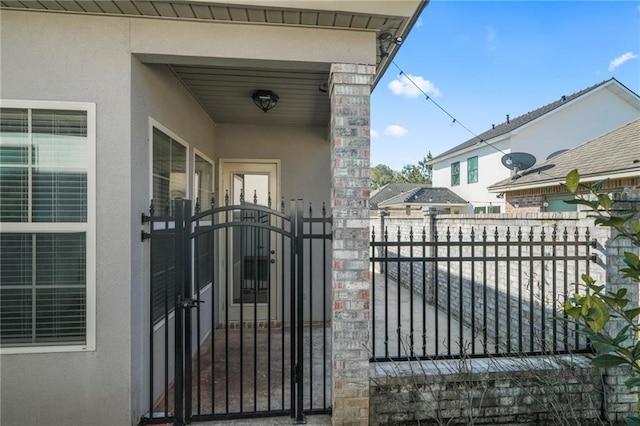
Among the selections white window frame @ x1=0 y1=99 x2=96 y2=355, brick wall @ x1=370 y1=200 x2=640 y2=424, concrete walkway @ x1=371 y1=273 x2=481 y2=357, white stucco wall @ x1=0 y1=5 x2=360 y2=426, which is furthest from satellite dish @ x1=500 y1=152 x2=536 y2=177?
white window frame @ x1=0 y1=99 x2=96 y2=355

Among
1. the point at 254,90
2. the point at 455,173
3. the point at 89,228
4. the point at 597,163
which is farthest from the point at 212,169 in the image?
the point at 455,173

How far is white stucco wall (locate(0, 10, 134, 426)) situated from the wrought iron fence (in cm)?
201

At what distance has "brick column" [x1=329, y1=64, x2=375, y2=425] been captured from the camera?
2443mm

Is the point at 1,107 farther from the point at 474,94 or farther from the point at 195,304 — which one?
the point at 474,94

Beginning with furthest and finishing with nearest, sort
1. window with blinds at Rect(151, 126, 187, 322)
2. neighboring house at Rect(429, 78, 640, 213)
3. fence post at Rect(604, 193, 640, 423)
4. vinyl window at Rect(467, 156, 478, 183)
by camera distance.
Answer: vinyl window at Rect(467, 156, 478, 183), neighboring house at Rect(429, 78, 640, 213), window with blinds at Rect(151, 126, 187, 322), fence post at Rect(604, 193, 640, 423)

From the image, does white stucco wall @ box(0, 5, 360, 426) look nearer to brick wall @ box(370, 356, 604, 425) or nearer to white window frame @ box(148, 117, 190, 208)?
white window frame @ box(148, 117, 190, 208)

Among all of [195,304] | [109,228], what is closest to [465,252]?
[195,304]

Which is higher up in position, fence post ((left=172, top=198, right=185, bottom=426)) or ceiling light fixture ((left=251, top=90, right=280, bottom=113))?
ceiling light fixture ((left=251, top=90, right=280, bottom=113))

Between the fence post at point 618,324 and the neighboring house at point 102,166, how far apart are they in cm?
219

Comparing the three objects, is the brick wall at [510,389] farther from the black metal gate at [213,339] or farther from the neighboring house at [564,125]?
the neighboring house at [564,125]

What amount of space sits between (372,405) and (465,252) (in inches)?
140

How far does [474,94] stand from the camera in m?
Result: 13.2

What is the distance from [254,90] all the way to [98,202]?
213 cm

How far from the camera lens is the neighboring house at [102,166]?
2299 millimetres
